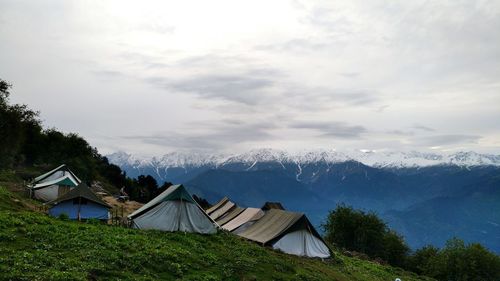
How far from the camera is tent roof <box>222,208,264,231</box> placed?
187ft

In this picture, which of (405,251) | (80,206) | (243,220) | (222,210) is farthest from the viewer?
(405,251)

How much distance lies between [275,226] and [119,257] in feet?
84.0

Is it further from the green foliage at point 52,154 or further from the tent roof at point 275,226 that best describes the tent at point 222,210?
the green foliage at point 52,154

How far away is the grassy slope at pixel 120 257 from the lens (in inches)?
816

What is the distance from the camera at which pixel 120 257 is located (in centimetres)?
2412

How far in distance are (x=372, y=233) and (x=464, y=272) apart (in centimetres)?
2052

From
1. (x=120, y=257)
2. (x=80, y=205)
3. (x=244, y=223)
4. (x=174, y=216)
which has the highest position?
(x=80, y=205)

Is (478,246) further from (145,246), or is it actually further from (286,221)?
(145,246)

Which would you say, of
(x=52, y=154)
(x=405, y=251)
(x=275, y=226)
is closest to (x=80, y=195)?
(x=275, y=226)

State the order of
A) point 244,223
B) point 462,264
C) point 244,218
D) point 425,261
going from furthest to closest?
point 425,261 → point 462,264 → point 244,218 → point 244,223

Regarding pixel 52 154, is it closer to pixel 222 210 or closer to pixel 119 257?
pixel 222 210

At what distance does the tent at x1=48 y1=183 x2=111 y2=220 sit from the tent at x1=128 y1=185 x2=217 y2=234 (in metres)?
7.66

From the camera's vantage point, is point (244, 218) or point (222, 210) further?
point (222, 210)

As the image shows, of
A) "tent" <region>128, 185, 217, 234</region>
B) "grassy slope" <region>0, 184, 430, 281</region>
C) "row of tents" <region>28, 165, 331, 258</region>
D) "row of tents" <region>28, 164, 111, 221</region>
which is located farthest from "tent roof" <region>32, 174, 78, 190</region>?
"grassy slope" <region>0, 184, 430, 281</region>
